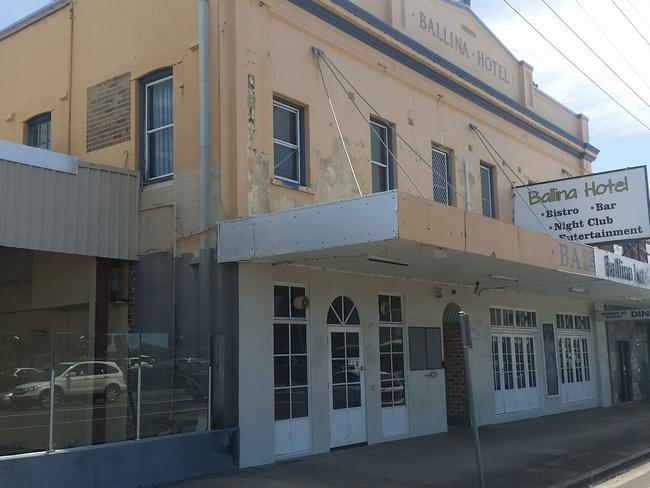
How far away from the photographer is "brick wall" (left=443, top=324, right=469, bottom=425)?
16.3 m

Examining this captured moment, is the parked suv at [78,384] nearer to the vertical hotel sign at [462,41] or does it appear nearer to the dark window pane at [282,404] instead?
the dark window pane at [282,404]

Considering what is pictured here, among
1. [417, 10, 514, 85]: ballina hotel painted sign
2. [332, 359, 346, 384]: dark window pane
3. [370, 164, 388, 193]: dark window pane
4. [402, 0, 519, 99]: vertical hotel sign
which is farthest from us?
[417, 10, 514, 85]: ballina hotel painted sign

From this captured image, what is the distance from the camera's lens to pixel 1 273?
14.3 m

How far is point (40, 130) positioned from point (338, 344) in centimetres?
768

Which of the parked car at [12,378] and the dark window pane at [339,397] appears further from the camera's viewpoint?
the dark window pane at [339,397]

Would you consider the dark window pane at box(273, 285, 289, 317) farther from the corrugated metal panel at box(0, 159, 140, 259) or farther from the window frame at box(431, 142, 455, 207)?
the window frame at box(431, 142, 455, 207)

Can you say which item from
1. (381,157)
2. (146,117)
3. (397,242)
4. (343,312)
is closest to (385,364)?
(343,312)

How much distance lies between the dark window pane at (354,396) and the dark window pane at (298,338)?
140 cm

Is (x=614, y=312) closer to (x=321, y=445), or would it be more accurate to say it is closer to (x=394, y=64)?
(x=394, y=64)

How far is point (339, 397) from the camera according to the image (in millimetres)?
12562

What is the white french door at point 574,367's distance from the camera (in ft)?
68.4

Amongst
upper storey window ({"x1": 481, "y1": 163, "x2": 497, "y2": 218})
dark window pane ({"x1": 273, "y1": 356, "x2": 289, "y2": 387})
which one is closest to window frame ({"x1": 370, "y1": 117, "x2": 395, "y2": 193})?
dark window pane ({"x1": 273, "y1": 356, "x2": 289, "y2": 387})

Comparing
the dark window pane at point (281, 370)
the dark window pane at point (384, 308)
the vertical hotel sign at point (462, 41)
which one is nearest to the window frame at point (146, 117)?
the dark window pane at point (281, 370)

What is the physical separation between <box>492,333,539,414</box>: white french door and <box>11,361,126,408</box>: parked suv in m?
10.3
